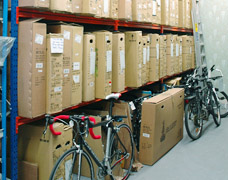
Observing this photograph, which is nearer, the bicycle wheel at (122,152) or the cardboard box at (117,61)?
the bicycle wheel at (122,152)

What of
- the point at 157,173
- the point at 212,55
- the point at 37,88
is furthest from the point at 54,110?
the point at 212,55

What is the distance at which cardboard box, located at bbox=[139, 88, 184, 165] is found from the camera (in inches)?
125

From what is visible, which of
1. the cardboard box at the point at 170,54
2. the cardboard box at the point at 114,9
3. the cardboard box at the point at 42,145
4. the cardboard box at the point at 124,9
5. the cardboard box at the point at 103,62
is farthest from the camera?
the cardboard box at the point at 170,54

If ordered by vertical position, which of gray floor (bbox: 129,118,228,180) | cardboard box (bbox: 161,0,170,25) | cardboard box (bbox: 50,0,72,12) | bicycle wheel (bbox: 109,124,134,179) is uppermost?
cardboard box (bbox: 161,0,170,25)

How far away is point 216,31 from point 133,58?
340 cm

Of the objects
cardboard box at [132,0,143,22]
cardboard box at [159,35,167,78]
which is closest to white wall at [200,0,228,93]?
cardboard box at [159,35,167,78]

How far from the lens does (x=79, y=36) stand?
2.52 metres

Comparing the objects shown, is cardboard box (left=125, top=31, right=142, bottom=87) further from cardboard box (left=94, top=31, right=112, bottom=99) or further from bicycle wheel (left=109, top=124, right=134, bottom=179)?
bicycle wheel (left=109, top=124, right=134, bottom=179)

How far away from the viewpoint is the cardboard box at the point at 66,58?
2332 millimetres

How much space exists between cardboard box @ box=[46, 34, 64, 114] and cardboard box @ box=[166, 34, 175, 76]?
2727mm

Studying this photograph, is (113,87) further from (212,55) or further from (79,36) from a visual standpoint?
(212,55)

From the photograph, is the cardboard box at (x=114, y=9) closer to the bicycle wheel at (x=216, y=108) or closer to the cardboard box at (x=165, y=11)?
the cardboard box at (x=165, y=11)

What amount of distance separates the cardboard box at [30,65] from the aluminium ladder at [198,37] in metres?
4.00

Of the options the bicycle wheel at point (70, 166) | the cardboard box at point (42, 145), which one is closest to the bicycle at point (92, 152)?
the bicycle wheel at point (70, 166)
